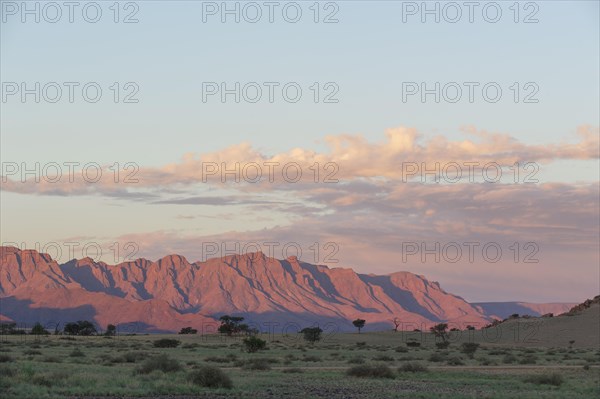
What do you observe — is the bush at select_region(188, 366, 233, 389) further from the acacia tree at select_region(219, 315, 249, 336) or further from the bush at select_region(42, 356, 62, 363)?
the acacia tree at select_region(219, 315, 249, 336)

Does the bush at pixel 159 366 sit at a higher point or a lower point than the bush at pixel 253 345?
higher

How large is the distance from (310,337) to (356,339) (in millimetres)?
16785

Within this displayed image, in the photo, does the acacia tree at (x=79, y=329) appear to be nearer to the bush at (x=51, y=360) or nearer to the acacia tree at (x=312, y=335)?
the acacia tree at (x=312, y=335)

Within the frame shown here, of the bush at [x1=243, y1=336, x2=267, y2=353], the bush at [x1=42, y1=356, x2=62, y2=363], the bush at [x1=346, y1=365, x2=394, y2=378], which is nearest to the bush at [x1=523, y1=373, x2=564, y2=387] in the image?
the bush at [x1=346, y1=365, x2=394, y2=378]

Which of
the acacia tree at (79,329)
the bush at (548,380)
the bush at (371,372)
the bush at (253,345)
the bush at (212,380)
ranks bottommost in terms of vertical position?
the acacia tree at (79,329)

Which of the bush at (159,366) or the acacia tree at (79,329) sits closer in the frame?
the bush at (159,366)

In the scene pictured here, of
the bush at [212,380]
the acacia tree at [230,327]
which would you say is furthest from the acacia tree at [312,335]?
the bush at [212,380]

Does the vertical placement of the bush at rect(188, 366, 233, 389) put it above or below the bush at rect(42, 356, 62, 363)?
above

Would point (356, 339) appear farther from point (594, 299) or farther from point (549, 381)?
point (549, 381)

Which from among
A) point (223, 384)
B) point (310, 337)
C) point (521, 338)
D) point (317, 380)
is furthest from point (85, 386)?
point (521, 338)

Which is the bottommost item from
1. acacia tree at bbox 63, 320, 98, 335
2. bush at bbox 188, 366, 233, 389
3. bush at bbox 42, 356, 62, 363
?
acacia tree at bbox 63, 320, 98, 335

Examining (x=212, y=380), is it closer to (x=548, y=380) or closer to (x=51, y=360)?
(x=548, y=380)

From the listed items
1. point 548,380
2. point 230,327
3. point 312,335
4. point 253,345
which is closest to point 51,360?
point 253,345

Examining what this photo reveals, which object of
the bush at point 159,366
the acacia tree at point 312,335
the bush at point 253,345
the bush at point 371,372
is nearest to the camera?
the bush at point 159,366
